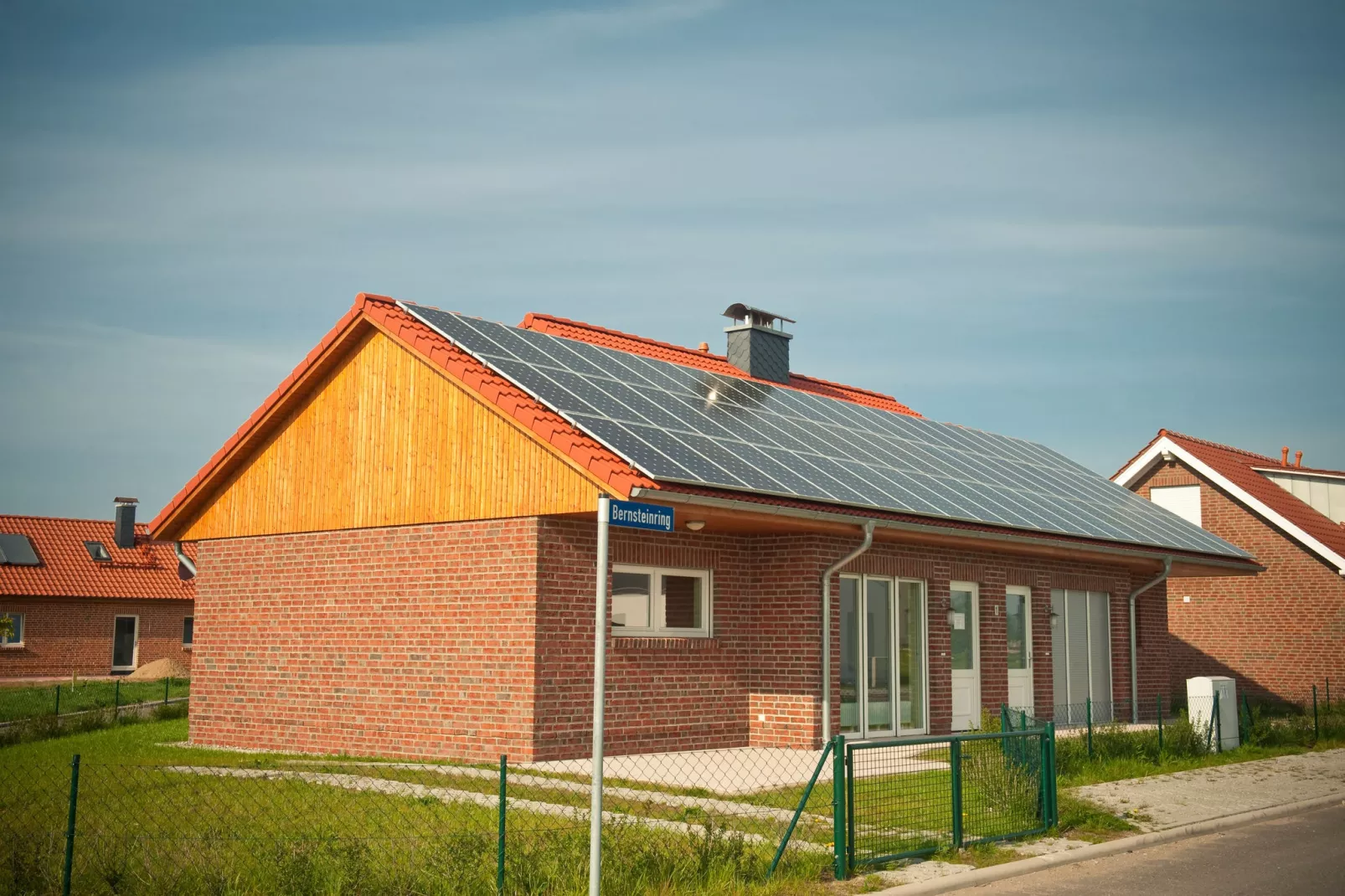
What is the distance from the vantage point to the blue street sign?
26.5 ft

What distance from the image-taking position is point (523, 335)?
19172mm

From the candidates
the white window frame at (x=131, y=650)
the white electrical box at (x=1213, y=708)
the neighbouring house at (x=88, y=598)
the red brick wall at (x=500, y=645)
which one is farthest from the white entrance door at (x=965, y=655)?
the white window frame at (x=131, y=650)

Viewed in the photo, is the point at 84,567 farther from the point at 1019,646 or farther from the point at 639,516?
the point at 639,516

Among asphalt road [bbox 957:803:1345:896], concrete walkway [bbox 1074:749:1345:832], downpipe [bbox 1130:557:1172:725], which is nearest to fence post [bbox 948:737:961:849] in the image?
asphalt road [bbox 957:803:1345:896]

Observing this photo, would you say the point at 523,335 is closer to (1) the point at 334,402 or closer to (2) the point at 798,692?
(1) the point at 334,402

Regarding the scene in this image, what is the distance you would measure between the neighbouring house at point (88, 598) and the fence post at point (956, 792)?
37.0 meters

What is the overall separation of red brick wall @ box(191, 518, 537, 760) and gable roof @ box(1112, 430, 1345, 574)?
20448mm

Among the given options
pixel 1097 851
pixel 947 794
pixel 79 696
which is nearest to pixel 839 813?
pixel 947 794

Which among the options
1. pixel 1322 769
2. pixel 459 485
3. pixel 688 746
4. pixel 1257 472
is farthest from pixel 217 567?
pixel 1257 472

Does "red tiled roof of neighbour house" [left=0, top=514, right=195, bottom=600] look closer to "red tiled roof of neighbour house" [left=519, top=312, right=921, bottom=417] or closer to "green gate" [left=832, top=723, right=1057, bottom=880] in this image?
"red tiled roof of neighbour house" [left=519, top=312, right=921, bottom=417]

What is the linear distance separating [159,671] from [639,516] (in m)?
37.3

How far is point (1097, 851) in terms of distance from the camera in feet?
35.5

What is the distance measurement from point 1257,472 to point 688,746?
71.7 feet

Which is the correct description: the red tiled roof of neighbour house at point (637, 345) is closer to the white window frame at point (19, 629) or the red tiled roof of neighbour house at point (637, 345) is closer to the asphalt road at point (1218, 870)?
the asphalt road at point (1218, 870)
